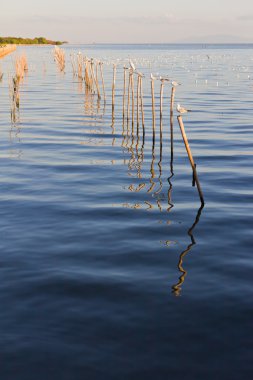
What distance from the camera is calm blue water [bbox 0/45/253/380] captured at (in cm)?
700

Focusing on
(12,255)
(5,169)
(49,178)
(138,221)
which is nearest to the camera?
(12,255)

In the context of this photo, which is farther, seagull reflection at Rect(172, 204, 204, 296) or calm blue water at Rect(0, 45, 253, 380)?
seagull reflection at Rect(172, 204, 204, 296)

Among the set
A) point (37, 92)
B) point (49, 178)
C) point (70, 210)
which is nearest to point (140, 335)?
point (70, 210)

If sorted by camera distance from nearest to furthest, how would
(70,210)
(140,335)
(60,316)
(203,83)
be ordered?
(140,335) → (60,316) → (70,210) → (203,83)

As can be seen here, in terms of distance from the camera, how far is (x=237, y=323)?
783cm

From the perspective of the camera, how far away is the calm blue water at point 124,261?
700cm

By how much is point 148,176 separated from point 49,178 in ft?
10.3

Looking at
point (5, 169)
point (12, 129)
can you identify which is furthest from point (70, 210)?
point (12, 129)

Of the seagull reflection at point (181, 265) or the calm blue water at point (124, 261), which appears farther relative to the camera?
the seagull reflection at point (181, 265)

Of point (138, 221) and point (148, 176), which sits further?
point (148, 176)

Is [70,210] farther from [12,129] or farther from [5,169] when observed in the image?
[12,129]

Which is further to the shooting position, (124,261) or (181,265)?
(124,261)

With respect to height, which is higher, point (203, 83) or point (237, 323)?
point (203, 83)

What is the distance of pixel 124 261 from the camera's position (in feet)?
33.6
